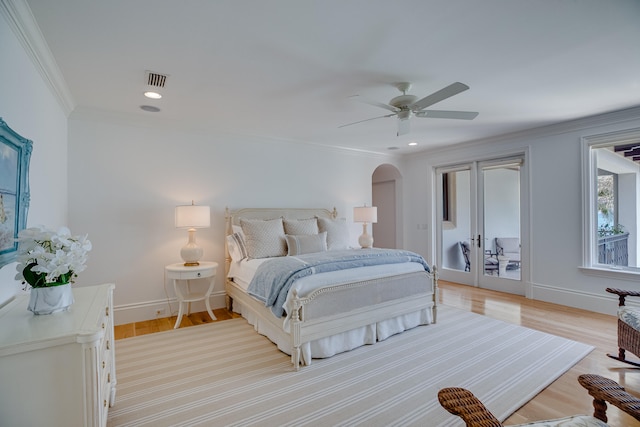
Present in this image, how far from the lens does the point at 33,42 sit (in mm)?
2086

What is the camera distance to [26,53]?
83.2 inches

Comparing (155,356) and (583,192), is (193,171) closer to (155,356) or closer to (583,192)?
(155,356)

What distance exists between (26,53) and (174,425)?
2.71 meters

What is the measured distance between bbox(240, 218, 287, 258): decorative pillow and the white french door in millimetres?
3524

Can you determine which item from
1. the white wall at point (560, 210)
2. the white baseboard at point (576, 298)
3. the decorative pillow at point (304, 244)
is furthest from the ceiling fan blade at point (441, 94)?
the white baseboard at point (576, 298)

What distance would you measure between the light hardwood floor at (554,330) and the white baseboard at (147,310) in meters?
0.11

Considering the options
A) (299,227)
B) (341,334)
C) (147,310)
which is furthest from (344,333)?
(147,310)

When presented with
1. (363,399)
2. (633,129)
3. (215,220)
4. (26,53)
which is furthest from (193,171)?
(633,129)

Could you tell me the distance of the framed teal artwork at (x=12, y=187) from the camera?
1702mm

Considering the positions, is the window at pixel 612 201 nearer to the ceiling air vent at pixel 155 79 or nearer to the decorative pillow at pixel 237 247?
the decorative pillow at pixel 237 247

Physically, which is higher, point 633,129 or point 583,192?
point 633,129

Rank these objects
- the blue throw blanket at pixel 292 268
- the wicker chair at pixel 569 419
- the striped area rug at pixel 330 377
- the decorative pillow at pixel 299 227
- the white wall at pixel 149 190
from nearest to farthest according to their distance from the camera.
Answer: the wicker chair at pixel 569 419
the striped area rug at pixel 330 377
the blue throw blanket at pixel 292 268
the white wall at pixel 149 190
the decorative pillow at pixel 299 227

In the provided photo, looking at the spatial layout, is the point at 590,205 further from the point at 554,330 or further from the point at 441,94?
the point at 441,94

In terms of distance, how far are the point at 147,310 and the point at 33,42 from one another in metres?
3.06
